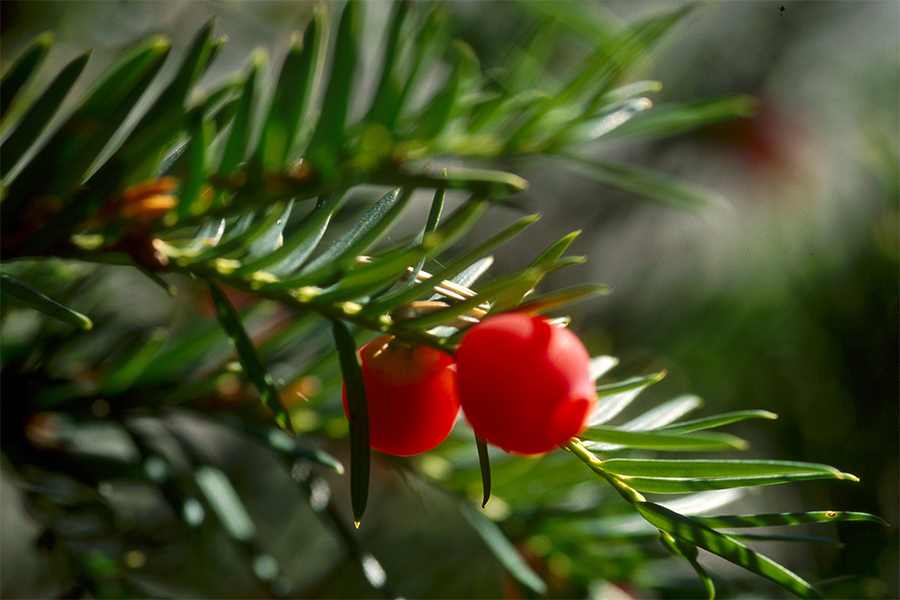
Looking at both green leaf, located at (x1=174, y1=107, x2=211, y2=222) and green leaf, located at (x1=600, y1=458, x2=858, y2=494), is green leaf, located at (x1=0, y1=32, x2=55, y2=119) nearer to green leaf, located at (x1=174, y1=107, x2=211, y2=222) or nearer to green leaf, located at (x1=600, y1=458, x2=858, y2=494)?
green leaf, located at (x1=174, y1=107, x2=211, y2=222)

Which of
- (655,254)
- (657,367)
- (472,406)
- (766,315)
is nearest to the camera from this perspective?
(472,406)

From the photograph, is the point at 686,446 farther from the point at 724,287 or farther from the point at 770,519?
the point at 724,287

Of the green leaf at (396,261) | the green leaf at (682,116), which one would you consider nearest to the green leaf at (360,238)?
the green leaf at (396,261)

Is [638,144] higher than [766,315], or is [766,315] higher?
[638,144]

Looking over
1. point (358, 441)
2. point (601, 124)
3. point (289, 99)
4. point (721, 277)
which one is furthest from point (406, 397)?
point (721, 277)

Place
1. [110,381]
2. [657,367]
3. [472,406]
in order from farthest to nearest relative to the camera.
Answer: [657,367], [110,381], [472,406]

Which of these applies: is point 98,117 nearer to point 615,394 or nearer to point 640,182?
point 615,394

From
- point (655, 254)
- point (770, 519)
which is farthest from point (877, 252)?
point (770, 519)
